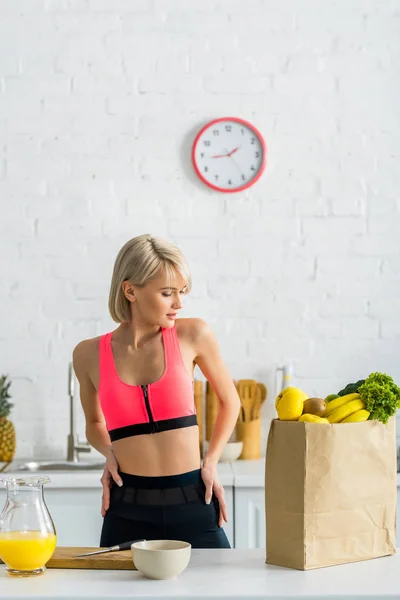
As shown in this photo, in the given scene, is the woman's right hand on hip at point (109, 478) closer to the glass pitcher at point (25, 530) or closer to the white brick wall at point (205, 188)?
the glass pitcher at point (25, 530)

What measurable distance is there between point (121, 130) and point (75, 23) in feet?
1.51

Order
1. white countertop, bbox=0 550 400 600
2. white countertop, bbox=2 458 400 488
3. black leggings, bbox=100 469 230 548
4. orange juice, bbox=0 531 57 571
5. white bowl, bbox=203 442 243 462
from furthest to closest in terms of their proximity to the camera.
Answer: white bowl, bbox=203 442 243 462 < white countertop, bbox=2 458 400 488 < black leggings, bbox=100 469 230 548 < orange juice, bbox=0 531 57 571 < white countertop, bbox=0 550 400 600

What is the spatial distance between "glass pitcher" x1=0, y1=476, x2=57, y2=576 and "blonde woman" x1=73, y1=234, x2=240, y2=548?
53 centimetres

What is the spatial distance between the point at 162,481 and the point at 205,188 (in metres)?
1.57

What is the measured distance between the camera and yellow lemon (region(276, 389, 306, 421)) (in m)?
1.55

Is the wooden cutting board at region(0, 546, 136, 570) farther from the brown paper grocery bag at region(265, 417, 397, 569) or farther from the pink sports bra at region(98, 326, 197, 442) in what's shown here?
the pink sports bra at region(98, 326, 197, 442)

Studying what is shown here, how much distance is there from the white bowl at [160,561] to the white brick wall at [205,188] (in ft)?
6.03

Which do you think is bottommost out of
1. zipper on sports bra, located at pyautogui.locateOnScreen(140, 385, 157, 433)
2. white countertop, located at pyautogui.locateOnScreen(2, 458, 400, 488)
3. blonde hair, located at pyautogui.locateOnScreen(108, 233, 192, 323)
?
white countertop, located at pyautogui.locateOnScreen(2, 458, 400, 488)

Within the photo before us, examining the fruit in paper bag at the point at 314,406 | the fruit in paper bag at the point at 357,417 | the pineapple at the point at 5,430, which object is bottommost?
the pineapple at the point at 5,430

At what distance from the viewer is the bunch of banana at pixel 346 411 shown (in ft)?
5.13

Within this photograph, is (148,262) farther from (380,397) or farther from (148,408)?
(380,397)

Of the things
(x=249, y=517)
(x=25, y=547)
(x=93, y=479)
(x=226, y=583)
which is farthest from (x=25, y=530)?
(x=249, y=517)

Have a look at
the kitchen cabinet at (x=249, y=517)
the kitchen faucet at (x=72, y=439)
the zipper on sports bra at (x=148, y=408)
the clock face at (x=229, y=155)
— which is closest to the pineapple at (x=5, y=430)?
the kitchen faucet at (x=72, y=439)


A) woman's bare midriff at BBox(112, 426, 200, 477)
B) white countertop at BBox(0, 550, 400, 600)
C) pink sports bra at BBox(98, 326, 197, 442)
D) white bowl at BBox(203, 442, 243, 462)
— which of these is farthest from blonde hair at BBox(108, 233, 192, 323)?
white bowl at BBox(203, 442, 243, 462)
